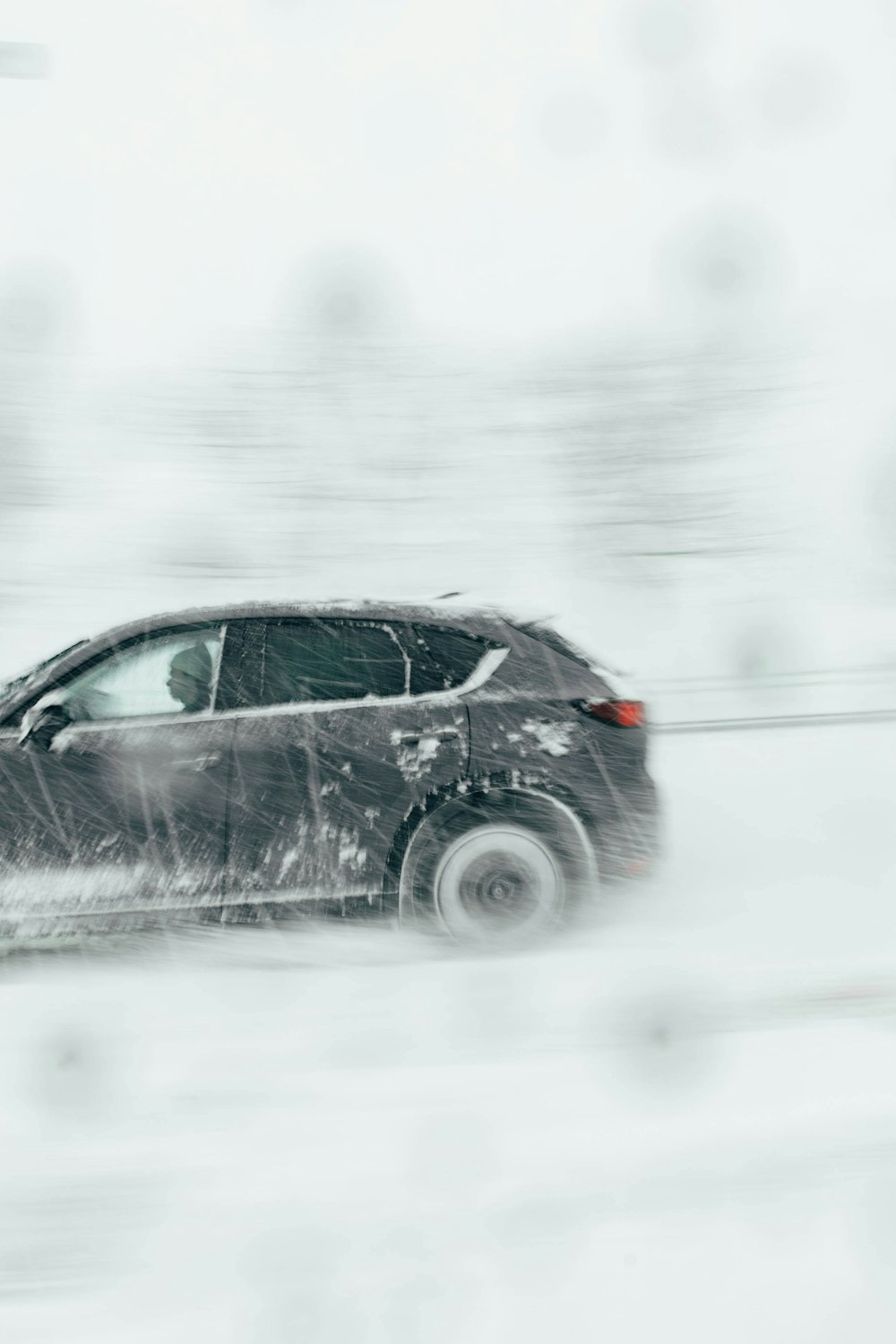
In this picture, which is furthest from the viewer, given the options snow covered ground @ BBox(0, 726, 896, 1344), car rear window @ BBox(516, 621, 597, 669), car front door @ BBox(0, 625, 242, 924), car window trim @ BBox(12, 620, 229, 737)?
car rear window @ BBox(516, 621, 597, 669)

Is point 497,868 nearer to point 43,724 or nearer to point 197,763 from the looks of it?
point 197,763

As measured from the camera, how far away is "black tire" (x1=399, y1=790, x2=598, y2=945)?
13.2ft

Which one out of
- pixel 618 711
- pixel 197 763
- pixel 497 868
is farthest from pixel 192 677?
pixel 618 711

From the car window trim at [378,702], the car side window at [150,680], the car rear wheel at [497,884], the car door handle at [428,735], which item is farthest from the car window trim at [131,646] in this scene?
the car rear wheel at [497,884]

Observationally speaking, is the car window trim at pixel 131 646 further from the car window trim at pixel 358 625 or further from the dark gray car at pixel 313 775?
the car window trim at pixel 358 625

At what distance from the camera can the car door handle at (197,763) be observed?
3.95 m

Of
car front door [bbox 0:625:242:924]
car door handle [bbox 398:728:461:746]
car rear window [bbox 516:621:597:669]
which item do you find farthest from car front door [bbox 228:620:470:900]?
car rear window [bbox 516:621:597:669]

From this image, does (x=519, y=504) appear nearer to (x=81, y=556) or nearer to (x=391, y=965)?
(x=81, y=556)

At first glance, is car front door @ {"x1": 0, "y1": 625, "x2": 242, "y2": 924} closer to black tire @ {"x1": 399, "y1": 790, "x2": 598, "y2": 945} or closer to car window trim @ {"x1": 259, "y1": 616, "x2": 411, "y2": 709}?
car window trim @ {"x1": 259, "y1": 616, "x2": 411, "y2": 709}

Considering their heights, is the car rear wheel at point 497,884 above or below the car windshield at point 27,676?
below

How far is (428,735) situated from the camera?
13.4ft

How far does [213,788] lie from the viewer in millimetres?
3945

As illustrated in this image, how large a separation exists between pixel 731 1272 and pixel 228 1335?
1.01m

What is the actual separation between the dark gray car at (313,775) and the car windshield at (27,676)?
0.05ft
